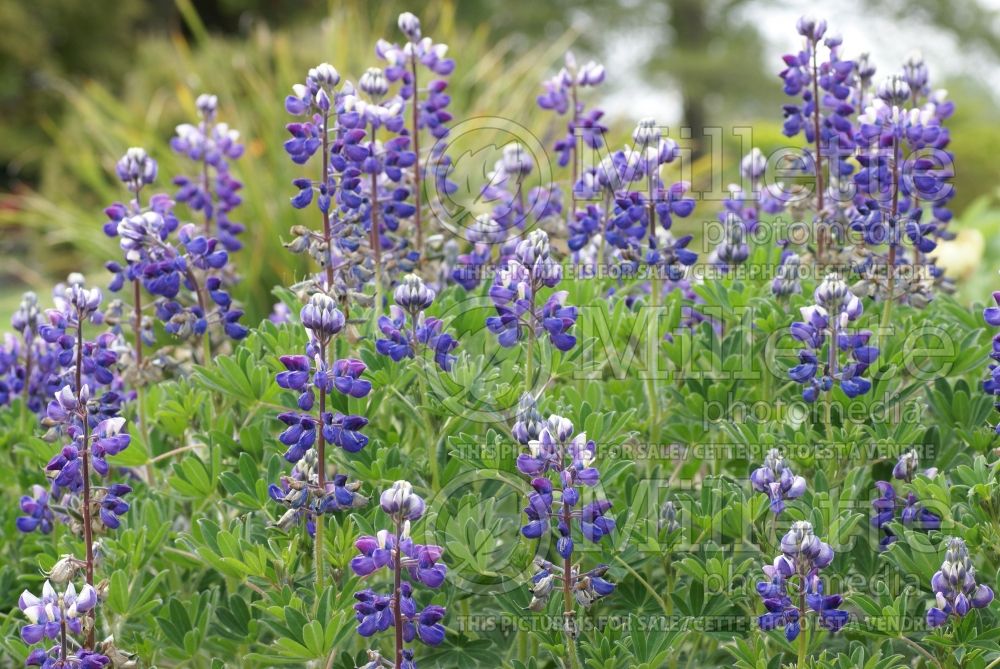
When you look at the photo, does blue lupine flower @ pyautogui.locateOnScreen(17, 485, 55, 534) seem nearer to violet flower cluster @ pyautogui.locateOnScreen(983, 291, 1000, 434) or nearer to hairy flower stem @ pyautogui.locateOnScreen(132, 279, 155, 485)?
hairy flower stem @ pyautogui.locateOnScreen(132, 279, 155, 485)

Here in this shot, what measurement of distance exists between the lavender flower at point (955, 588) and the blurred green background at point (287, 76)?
4.43 metres

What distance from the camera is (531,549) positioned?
2488mm

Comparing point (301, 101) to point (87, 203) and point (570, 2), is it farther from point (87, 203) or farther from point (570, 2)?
point (570, 2)

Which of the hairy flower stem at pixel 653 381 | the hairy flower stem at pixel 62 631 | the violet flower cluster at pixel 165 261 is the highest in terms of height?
the violet flower cluster at pixel 165 261

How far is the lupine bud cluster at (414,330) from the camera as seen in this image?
2477 millimetres

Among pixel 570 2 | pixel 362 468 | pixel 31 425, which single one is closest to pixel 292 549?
pixel 362 468

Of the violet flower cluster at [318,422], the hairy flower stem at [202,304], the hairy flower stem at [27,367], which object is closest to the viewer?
the violet flower cluster at [318,422]

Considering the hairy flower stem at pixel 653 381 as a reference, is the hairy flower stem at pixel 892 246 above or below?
above

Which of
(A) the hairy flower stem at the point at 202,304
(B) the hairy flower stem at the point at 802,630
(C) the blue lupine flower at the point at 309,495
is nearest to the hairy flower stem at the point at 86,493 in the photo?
(C) the blue lupine flower at the point at 309,495

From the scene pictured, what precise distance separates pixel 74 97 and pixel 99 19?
15536 millimetres

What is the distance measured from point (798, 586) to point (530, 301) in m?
0.85

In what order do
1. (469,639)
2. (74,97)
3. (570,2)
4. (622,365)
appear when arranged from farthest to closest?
(570,2) → (74,97) → (622,365) → (469,639)

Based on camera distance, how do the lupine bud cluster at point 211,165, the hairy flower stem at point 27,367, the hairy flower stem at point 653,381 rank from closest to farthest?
the hairy flower stem at point 653,381 → the hairy flower stem at point 27,367 → the lupine bud cluster at point 211,165

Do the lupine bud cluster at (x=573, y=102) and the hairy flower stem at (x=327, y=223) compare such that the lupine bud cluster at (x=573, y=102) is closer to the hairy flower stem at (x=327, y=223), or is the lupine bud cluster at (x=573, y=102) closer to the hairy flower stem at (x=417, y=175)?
the hairy flower stem at (x=417, y=175)
